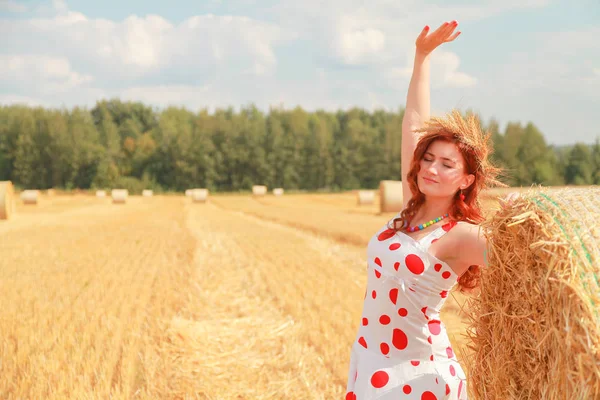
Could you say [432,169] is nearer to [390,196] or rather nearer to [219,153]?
[390,196]

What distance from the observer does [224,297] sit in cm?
941

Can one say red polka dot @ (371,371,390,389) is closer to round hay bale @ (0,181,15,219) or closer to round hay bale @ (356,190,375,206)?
round hay bale @ (0,181,15,219)

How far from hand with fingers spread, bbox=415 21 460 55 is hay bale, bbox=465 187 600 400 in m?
0.95

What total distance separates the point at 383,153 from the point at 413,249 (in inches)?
2956

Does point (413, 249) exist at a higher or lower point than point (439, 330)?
higher

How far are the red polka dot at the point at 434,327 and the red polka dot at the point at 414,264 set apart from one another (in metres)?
0.30

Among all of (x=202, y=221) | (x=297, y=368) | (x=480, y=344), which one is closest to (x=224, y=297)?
(x=297, y=368)

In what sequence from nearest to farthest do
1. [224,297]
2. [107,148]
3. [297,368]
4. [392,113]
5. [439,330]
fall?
[439,330] → [297,368] → [224,297] → [107,148] → [392,113]

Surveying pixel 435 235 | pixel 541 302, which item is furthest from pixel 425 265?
pixel 541 302

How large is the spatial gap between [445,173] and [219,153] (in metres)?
72.6

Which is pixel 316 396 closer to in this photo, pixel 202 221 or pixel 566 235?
pixel 566 235

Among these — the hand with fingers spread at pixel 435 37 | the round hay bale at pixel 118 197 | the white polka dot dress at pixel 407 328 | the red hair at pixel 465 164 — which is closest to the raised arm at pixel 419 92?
the hand with fingers spread at pixel 435 37

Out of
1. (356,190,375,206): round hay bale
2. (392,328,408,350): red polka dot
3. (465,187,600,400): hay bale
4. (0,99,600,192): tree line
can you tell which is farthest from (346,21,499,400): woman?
(0,99,600,192): tree line

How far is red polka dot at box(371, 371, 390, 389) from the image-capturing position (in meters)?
2.69
